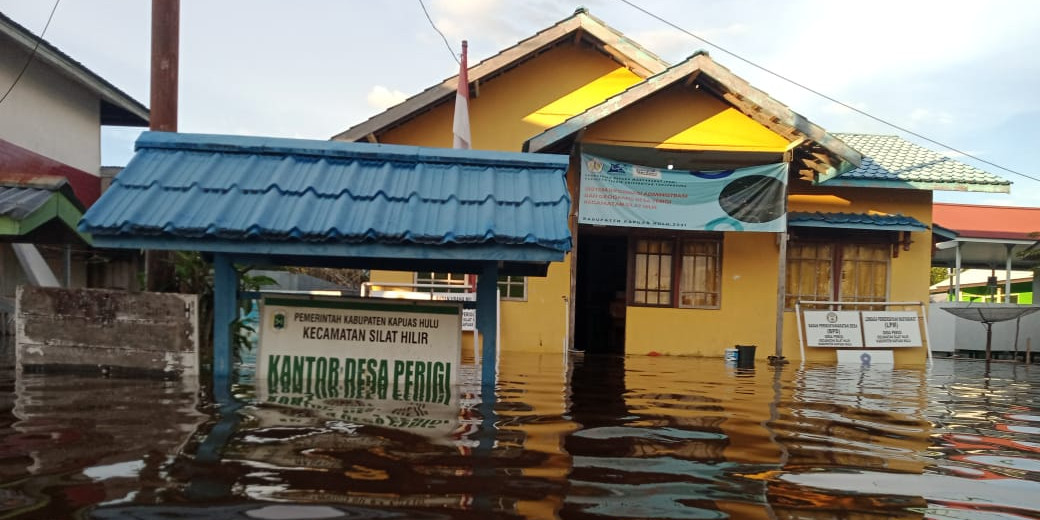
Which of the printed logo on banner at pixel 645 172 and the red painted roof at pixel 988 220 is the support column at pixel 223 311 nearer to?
the printed logo on banner at pixel 645 172

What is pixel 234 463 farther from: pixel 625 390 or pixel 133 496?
pixel 625 390

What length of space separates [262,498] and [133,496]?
1.50 feet

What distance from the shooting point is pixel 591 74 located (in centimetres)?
1406

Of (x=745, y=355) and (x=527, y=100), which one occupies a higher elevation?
(x=527, y=100)

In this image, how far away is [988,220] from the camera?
72.9 feet

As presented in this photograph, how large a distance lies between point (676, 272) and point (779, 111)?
10.9 ft

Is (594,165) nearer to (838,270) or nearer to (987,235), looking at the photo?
(838,270)

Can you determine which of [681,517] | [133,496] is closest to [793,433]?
[681,517]

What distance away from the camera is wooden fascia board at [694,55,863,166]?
11820 millimetres

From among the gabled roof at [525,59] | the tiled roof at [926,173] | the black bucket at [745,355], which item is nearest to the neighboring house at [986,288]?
the tiled roof at [926,173]

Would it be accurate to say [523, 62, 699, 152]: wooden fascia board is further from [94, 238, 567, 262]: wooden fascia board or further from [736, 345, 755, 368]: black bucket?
[94, 238, 567, 262]: wooden fascia board

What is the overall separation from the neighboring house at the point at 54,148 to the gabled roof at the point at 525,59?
4.42 metres

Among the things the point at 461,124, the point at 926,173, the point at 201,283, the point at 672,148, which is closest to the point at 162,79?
the point at 201,283

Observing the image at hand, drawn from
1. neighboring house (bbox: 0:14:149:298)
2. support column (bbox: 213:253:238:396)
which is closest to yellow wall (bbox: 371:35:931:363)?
neighboring house (bbox: 0:14:149:298)
